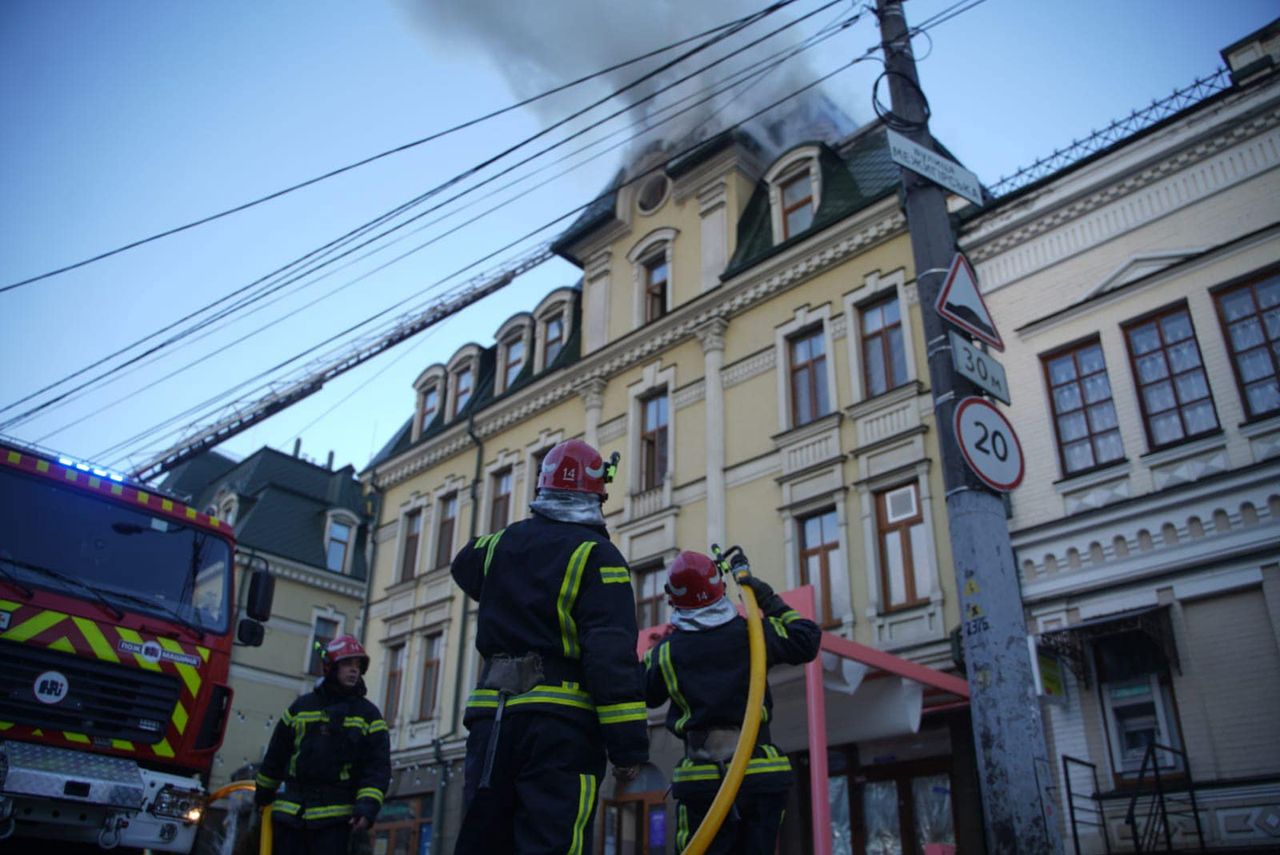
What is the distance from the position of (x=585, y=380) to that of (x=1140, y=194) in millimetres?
12582

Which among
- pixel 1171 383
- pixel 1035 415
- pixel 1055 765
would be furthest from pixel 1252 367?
pixel 1055 765

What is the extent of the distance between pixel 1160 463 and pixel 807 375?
6825 mm

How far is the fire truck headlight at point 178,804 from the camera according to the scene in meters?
7.98

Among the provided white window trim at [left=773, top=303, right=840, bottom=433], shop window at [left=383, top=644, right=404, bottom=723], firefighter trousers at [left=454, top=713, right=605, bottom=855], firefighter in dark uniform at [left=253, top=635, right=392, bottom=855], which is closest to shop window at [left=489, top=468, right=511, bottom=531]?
shop window at [left=383, top=644, right=404, bottom=723]

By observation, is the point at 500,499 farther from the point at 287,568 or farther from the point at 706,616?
the point at 706,616

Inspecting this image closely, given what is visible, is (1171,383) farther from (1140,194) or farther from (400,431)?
(400,431)

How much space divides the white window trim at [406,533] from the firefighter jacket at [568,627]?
74.7 feet

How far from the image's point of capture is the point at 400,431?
1284 inches

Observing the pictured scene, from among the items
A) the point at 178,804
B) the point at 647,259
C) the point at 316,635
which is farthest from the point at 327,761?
the point at 316,635

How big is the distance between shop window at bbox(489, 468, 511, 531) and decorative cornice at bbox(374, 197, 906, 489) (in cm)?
125

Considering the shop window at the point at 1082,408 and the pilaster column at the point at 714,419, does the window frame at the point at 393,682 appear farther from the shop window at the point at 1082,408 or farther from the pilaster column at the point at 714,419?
the shop window at the point at 1082,408

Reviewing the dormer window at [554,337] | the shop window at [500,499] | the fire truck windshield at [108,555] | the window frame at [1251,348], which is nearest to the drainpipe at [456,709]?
the shop window at [500,499]

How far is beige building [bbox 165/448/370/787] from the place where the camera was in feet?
109

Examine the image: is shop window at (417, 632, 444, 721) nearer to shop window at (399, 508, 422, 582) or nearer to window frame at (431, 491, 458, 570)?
window frame at (431, 491, 458, 570)
